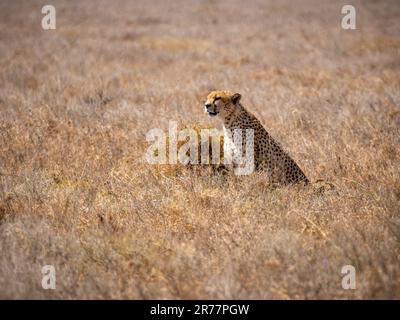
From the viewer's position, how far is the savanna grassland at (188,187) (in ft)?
11.2

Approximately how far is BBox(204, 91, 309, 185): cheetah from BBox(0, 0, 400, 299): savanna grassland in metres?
0.21

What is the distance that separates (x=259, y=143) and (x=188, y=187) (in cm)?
96

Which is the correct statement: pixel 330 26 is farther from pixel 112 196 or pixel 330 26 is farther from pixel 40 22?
pixel 112 196

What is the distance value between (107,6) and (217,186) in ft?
81.0

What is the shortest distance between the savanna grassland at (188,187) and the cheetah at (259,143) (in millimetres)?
214

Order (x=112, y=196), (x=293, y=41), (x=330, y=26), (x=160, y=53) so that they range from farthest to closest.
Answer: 1. (x=330, y=26)
2. (x=293, y=41)
3. (x=160, y=53)
4. (x=112, y=196)

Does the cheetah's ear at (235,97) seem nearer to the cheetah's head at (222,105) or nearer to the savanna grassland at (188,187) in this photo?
the cheetah's head at (222,105)

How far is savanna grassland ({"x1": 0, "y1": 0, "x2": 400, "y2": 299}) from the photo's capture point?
3416 mm

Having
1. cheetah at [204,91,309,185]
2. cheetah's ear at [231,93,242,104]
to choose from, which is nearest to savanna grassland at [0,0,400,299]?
cheetah at [204,91,309,185]

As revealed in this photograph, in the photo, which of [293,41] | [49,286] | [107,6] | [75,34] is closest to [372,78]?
[293,41]

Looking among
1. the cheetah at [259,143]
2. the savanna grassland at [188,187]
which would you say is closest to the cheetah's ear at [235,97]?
the cheetah at [259,143]

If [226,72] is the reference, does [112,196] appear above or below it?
below

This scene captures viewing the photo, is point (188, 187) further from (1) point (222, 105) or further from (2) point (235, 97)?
(2) point (235, 97)

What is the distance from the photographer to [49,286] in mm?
3342
